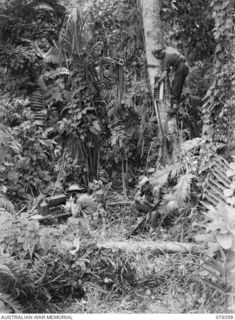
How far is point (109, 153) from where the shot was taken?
6090mm

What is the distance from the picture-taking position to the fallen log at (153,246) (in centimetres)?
398

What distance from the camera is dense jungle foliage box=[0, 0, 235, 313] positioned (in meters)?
3.67

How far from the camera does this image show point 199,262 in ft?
12.6

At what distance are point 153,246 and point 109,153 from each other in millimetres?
2171

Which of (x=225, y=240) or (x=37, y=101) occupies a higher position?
(x=37, y=101)

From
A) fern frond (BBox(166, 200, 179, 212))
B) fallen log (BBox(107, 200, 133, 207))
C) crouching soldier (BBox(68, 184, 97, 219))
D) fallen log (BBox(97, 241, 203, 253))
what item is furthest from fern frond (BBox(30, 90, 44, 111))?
fallen log (BBox(97, 241, 203, 253))

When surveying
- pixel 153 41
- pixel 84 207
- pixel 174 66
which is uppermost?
pixel 153 41

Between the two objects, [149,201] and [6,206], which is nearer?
[6,206]

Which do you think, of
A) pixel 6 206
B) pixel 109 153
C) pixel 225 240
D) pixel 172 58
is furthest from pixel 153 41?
pixel 225 240

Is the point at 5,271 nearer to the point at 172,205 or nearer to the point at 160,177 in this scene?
the point at 172,205

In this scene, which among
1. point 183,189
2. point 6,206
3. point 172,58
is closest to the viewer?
point 183,189

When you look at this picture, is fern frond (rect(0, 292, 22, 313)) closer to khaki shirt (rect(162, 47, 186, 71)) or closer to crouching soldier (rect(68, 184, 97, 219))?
crouching soldier (rect(68, 184, 97, 219))

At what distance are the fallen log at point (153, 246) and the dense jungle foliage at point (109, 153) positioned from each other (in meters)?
0.05

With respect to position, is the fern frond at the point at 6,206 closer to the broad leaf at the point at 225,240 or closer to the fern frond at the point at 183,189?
the fern frond at the point at 183,189
